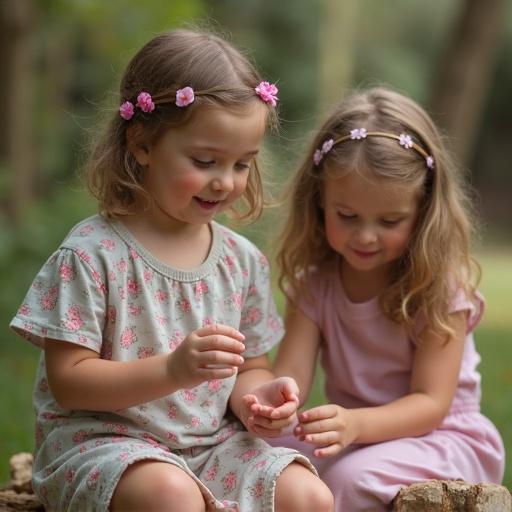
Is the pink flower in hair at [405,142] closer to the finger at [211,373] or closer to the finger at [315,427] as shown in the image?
the finger at [315,427]

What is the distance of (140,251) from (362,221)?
0.70 meters

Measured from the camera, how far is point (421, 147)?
3115mm

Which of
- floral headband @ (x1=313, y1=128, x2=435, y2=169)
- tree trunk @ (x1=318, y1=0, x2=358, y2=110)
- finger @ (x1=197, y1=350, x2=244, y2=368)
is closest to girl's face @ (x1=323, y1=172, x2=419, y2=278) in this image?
floral headband @ (x1=313, y1=128, x2=435, y2=169)

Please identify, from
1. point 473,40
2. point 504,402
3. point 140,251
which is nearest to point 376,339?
point 140,251

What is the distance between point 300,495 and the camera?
2.54 metres

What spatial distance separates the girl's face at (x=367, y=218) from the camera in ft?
9.76

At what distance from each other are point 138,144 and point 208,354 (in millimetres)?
684

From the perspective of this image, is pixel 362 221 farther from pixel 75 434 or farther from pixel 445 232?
pixel 75 434

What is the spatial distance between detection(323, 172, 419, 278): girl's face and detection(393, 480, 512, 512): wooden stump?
723mm

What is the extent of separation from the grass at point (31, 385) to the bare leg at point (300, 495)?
121 centimetres

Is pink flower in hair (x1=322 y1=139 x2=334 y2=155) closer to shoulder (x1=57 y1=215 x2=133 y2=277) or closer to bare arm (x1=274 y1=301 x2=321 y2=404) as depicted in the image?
bare arm (x1=274 y1=301 x2=321 y2=404)

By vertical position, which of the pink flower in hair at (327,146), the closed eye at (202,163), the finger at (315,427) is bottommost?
the finger at (315,427)

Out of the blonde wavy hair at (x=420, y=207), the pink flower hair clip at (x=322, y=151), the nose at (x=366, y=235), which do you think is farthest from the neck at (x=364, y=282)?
the pink flower hair clip at (x=322, y=151)

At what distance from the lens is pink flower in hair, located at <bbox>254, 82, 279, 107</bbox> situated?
270 centimetres
